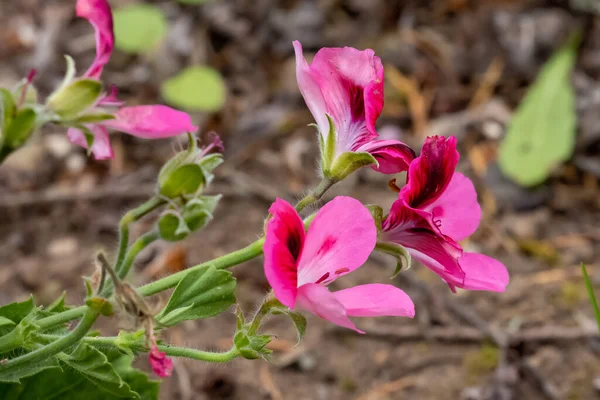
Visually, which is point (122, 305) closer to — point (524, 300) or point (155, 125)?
point (155, 125)

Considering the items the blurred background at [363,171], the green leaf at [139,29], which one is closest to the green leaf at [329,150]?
the blurred background at [363,171]

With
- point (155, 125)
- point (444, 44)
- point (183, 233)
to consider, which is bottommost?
point (444, 44)

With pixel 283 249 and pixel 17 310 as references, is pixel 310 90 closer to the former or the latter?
pixel 283 249

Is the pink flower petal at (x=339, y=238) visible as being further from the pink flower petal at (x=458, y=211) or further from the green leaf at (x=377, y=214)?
the pink flower petal at (x=458, y=211)

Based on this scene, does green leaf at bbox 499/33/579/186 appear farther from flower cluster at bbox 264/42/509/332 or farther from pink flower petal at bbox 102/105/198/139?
pink flower petal at bbox 102/105/198/139

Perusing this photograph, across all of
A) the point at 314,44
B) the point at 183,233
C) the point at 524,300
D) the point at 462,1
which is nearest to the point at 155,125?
the point at 183,233

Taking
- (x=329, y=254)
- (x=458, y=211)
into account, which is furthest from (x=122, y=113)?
(x=458, y=211)
